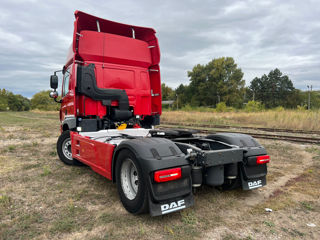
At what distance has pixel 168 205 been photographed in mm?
2789

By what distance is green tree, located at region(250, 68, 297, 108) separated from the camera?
6806 cm

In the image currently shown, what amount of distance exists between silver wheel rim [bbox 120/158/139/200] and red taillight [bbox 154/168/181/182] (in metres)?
0.73

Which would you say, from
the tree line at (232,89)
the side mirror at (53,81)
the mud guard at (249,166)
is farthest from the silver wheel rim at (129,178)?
the tree line at (232,89)

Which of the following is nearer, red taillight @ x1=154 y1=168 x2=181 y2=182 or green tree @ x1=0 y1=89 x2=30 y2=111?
red taillight @ x1=154 y1=168 x2=181 y2=182

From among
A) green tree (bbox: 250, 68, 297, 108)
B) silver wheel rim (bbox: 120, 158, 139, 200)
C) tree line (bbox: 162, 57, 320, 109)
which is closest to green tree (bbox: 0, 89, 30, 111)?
tree line (bbox: 162, 57, 320, 109)

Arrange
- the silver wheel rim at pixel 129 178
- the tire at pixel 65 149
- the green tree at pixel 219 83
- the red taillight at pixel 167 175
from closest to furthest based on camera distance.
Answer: the red taillight at pixel 167 175 < the silver wheel rim at pixel 129 178 < the tire at pixel 65 149 < the green tree at pixel 219 83

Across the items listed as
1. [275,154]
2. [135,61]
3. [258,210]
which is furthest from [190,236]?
[275,154]

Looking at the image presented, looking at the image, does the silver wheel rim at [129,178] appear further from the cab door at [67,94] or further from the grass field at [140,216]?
the cab door at [67,94]

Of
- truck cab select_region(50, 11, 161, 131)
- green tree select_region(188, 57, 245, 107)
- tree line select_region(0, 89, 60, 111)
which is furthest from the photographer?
tree line select_region(0, 89, 60, 111)

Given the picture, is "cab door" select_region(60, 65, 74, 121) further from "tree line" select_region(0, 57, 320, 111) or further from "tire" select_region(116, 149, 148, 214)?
"tree line" select_region(0, 57, 320, 111)

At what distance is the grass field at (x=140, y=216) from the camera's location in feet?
8.82

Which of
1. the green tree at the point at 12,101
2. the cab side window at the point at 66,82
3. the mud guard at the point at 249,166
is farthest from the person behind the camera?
the green tree at the point at 12,101

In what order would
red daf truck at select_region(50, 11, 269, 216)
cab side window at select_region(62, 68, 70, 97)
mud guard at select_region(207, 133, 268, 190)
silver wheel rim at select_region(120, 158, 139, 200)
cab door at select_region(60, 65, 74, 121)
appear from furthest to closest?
cab side window at select_region(62, 68, 70, 97) < cab door at select_region(60, 65, 74, 121) < mud guard at select_region(207, 133, 268, 190) < silver wheel rim at select_region(120, 158, 139, 200) < red daf truck at select_region(50, 11, 269, 216)

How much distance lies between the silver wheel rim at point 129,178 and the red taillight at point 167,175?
2.39ft
